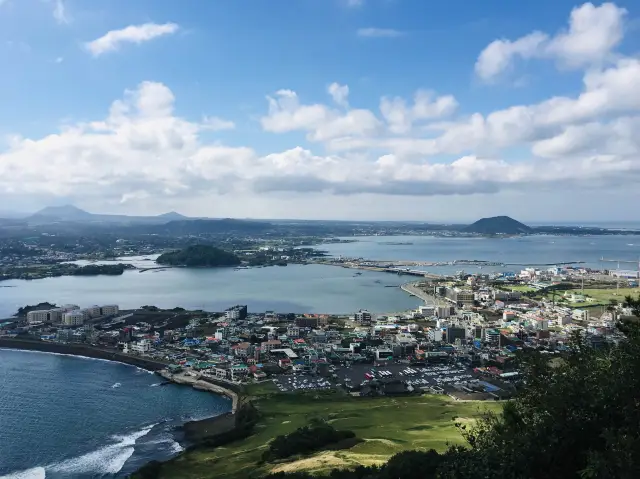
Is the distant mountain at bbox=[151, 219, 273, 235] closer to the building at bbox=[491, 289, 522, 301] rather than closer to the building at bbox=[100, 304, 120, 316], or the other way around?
the building at bbox=[491, 289, 522, 301]

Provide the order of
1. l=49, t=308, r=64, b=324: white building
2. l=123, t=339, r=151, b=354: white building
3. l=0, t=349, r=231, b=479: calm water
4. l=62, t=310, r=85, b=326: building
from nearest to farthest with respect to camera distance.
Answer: l=0, t=349, r=231, b=479: calm water, l=123, t=339, r=151, b=354: white building, l=62, t=310, r=85, b=326: building, l=49, t=308, r=64, b=324: white building

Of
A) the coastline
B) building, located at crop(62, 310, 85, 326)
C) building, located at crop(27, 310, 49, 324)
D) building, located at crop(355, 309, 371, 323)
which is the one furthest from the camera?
building, located at crop(355, 309, 371, 323)

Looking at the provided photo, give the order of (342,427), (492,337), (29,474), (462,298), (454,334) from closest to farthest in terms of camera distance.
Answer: (29,474)
(342,427)
(492,337)
(454,334)
(462,298)

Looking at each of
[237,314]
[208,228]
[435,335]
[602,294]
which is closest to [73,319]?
[237,314]

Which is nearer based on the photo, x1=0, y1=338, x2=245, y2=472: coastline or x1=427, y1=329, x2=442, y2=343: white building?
x1=0, y1=338, x2=245, y2=472: coastline

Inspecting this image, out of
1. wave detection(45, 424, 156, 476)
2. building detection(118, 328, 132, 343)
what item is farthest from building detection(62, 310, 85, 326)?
wave detection(45, 424, 156, 476)

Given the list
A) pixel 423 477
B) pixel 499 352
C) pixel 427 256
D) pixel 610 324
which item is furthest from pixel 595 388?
pixel 427 256

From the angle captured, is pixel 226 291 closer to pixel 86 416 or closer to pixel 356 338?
pixel 356 338
